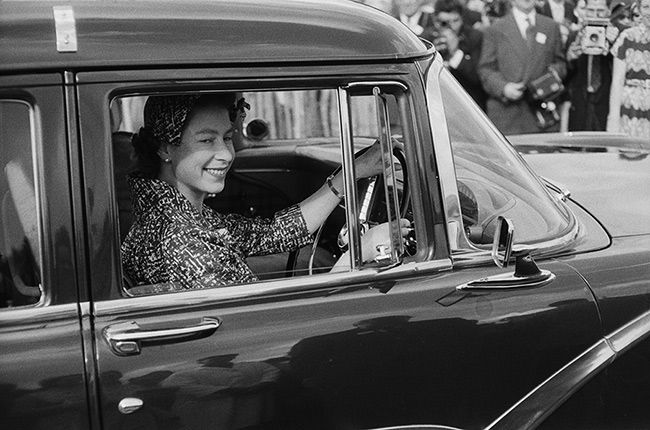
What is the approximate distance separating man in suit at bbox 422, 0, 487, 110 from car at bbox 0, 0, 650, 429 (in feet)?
17.2

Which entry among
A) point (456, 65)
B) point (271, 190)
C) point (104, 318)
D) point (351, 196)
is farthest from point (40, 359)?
point (456, 65)

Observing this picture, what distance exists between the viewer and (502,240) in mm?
2598

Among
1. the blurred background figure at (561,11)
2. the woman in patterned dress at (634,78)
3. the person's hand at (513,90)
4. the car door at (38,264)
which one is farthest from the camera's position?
the blurred background figure at (561,11)

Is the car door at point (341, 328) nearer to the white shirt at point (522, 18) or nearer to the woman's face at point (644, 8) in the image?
the woman's face at point (644, 8)

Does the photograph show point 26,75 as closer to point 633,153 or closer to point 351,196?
point 351,196

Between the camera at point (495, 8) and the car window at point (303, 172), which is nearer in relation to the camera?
the car window at point (303, 172)

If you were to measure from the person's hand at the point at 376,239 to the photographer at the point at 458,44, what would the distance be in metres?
5.44

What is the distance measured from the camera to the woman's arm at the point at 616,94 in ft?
25.2

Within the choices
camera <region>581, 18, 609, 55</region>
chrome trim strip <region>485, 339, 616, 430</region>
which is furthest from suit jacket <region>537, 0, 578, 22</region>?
chrome trim strip <region>485, 339, 616, 430</region>

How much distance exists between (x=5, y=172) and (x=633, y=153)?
8.33 ft

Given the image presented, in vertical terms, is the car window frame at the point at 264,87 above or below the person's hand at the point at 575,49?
below

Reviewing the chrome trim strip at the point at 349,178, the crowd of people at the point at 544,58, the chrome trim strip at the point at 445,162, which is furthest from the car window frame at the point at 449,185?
the crowd of people at the point at 544,58

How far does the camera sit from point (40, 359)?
7.30 ft

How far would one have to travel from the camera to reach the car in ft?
7.43
